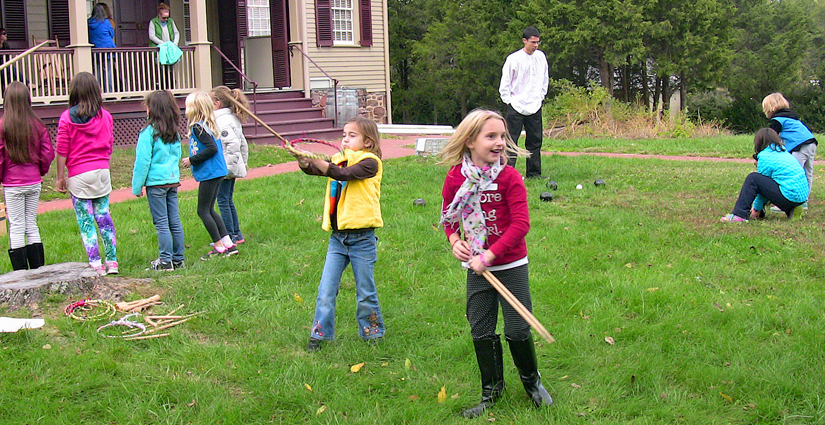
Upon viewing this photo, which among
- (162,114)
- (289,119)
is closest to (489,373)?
(162,114)

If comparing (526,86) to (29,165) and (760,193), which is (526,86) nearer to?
(760,193)

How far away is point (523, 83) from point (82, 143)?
5.76m

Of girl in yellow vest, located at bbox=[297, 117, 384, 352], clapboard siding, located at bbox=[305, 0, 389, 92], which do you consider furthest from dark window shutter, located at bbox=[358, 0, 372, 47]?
girl in yellow vest, located at bbox=[297, 117, 384, 352]

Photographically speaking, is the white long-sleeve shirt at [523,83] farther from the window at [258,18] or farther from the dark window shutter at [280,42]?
the window at [258,18]

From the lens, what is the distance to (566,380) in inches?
174

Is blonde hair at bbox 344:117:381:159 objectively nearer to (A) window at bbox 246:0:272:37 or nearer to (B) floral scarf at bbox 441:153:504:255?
(B) floral scarf at bbox 441:153:504:255

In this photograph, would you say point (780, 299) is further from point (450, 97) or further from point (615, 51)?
point (450, 97)

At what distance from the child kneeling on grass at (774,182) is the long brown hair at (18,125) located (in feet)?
21.1

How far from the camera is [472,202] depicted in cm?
394

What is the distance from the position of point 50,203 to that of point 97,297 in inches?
211

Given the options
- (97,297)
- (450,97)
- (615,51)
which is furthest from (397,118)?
(97,297)

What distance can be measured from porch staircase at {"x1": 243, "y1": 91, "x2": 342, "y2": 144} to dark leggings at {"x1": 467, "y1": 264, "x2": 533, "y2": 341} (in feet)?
41.5

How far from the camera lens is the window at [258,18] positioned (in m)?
19.9

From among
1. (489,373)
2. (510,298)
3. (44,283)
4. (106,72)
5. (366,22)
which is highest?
(366,22)
